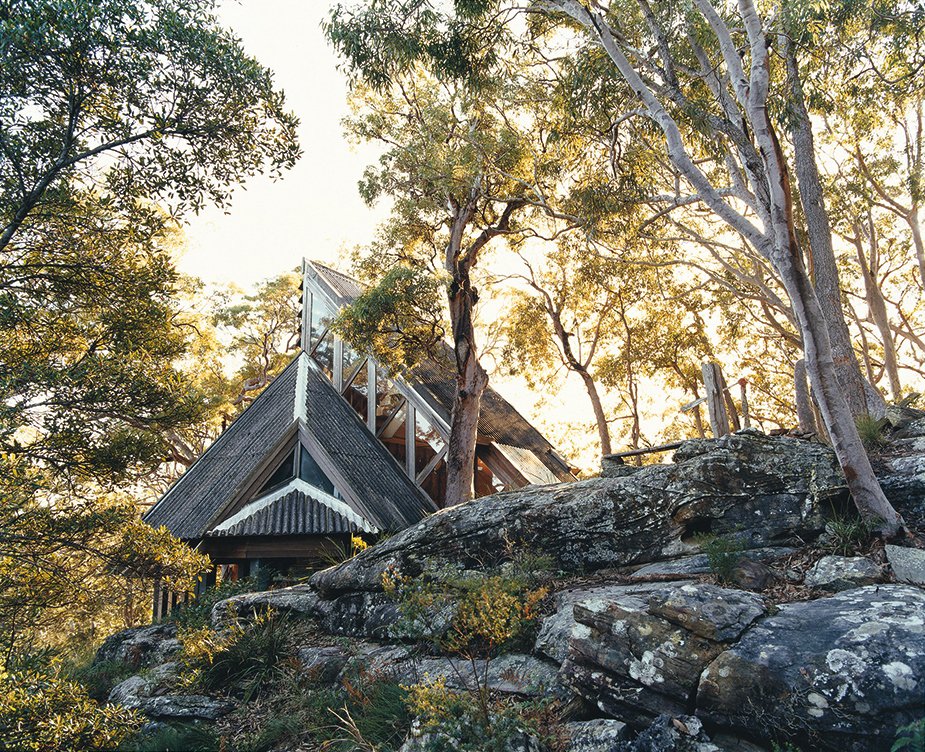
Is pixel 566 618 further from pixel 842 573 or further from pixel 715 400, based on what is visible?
pixel 715 400

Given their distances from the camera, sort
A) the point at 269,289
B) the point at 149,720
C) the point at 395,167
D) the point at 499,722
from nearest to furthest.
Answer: the point at 499,722, the point at 149,720, the point at 395,167, the point at 269,289

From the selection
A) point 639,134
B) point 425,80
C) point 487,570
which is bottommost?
point 487,570

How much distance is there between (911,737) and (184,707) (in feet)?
22.9

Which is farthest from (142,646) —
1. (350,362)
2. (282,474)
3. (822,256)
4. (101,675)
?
(822,256)

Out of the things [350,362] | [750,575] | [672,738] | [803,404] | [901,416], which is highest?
[350,362]

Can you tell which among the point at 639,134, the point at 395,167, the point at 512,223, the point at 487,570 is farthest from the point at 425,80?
the point at 487,570

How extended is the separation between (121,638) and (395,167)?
1298cm

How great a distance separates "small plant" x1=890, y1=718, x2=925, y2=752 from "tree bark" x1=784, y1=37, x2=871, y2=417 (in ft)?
22.6

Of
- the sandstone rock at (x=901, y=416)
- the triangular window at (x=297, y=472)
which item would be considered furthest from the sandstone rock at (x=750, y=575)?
the triangular window at (x=297, y=472)

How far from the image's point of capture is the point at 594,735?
506cm

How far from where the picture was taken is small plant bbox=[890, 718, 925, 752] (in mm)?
3816

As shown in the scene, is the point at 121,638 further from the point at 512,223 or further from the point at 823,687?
the point at 512,223

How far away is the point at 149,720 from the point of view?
286 inches

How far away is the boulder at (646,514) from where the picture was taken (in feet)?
25.5
